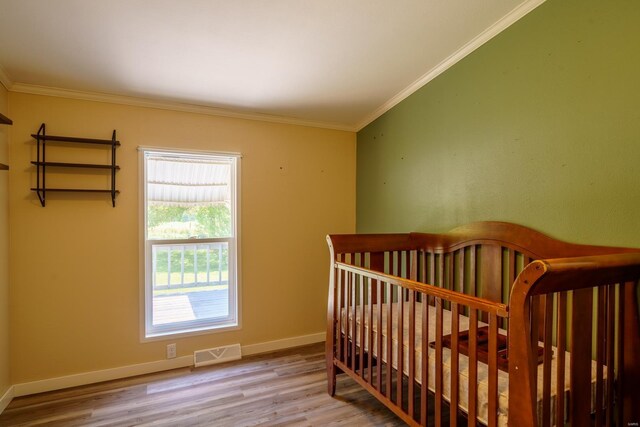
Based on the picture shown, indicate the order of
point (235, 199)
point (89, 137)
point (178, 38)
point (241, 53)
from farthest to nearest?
point (235, 199)
point (89, 137)
point (241, 53)
point (178, 38)

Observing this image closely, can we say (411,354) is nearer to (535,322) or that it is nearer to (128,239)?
(535,322)

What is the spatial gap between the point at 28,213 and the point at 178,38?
168 cm

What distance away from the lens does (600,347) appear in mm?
1254

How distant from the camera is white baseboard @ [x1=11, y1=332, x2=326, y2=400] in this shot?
2.29m

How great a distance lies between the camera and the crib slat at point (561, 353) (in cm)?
110

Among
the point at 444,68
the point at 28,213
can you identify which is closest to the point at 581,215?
the point at 444,68

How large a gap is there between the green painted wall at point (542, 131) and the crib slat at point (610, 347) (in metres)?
0.33

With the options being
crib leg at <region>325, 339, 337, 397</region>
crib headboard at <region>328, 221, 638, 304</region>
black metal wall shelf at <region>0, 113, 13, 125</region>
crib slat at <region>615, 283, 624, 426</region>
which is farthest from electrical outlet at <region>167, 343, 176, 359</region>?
crib slat at <region>615, 283, 624, 426</region>

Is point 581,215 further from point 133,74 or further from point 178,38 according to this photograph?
point 133,74

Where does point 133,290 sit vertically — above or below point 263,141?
below

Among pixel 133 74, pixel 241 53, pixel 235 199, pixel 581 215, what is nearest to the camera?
pixel 581 215

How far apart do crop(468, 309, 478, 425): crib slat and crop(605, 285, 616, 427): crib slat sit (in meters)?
0.56

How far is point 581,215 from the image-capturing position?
5.21 feet

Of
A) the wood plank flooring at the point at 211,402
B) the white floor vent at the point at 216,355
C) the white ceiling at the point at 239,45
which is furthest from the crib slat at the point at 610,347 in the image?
the white floor vent at the point at 216,355
